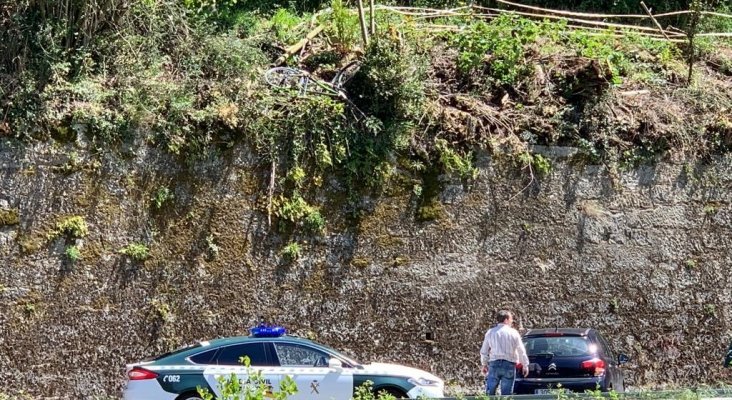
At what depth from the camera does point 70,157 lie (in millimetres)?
13922

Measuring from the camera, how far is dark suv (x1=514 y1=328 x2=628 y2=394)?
39.2 feet

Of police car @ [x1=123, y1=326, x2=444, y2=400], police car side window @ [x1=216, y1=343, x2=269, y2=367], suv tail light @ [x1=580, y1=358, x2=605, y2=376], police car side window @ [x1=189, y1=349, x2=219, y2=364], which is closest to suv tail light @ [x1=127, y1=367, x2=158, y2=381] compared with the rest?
police car @ [x1=123, y1=326, x2=444, y2=400]

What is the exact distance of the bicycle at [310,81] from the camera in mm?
15383

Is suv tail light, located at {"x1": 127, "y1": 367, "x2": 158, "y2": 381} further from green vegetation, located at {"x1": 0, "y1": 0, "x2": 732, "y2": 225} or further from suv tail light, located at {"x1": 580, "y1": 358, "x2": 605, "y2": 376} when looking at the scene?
suv tail light, located at {"x1": 580, "y1": 358, "x2": 605, "y2": 376}

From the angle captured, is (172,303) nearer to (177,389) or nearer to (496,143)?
(177,389)

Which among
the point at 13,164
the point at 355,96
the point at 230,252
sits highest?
the point at 355,96

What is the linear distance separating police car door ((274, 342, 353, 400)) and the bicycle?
4572 millimetres

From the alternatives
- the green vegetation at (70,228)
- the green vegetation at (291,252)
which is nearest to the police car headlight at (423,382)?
the green vegetation at (291,252)

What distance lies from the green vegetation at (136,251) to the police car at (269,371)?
7.65 ft

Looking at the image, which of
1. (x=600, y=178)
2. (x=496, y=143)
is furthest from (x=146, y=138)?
(x=600, y=178)

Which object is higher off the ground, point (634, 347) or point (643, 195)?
point (643, 195)

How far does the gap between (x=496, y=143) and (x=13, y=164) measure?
23.8 feet

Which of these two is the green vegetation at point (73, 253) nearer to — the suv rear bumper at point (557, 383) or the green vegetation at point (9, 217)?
the green vegetation at point (9, 217)

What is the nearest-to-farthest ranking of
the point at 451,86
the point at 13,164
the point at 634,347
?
the point at 13,164
the point at 634,347
the point at 451,86
